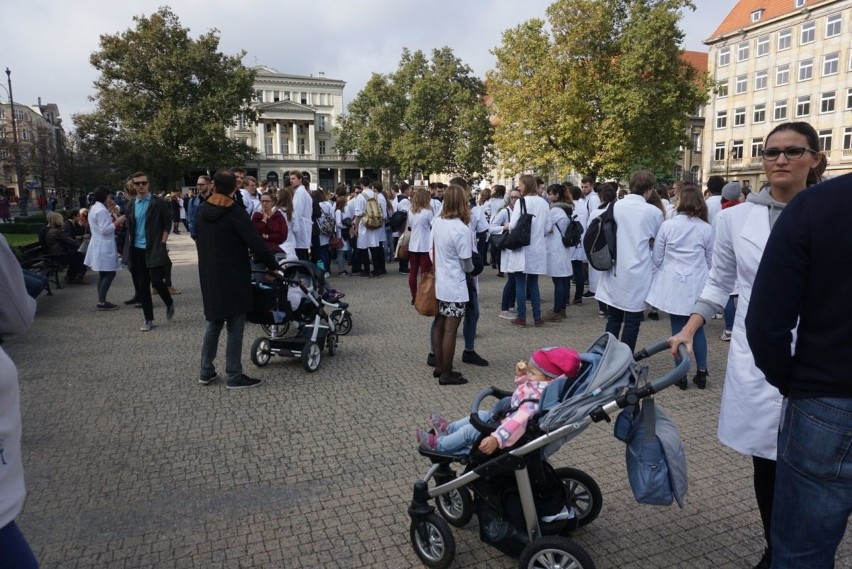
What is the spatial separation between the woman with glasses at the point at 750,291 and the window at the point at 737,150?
2550 inches

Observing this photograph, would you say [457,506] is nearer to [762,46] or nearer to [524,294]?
[524,294]

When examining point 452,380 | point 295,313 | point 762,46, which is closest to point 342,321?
point 295,313

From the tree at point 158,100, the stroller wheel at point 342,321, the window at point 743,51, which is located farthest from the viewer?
the window at point 743,51

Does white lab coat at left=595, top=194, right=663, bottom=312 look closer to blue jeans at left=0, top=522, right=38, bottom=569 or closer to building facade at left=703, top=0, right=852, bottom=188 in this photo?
blue jeans at left=0, top=522, right=38, bottom=569

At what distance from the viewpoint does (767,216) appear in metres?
2.93

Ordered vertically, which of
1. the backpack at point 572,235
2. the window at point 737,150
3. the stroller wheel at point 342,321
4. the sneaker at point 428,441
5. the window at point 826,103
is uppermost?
the window at point 826,103

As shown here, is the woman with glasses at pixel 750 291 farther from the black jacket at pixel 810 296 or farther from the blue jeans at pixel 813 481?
→ the black jacket at pixel 810 296

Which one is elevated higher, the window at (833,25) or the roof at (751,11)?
the roof at (751,11)

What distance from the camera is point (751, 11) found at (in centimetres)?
5844

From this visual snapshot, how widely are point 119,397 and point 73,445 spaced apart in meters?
1.19

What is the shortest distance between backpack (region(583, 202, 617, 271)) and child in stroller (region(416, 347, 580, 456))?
12.0 feet

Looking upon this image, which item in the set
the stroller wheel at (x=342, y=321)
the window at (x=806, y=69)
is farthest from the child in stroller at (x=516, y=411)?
the window at (x=806, y=69)

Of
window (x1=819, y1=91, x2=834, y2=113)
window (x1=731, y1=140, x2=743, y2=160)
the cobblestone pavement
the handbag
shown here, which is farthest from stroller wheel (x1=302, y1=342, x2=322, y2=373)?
window (x1=731, y1=140, x2=743, y2=160)

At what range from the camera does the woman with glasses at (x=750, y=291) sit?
2.67m
